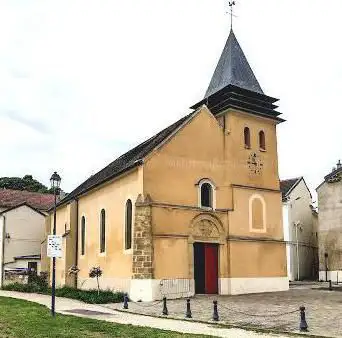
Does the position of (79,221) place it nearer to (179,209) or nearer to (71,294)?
(71,294)

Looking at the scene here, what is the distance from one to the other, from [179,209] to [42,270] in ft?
64.8

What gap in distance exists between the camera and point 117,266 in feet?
89.0

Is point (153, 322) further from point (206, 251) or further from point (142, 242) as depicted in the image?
point (206, 251)

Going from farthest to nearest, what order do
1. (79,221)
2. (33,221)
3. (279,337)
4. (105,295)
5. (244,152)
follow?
(33,221) → (79,221) → (244,152) → (105,295) → (279,337)

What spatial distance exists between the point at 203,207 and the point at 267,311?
30.6 feet

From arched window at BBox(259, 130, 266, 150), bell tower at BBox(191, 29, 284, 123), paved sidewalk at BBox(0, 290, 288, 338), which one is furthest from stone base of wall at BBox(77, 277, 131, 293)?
arched window at BBox(259, 130, 266, 150)

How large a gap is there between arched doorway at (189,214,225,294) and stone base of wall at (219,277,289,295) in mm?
490

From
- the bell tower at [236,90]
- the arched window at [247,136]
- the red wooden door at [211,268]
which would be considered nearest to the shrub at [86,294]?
the red wooden door at [211,268]

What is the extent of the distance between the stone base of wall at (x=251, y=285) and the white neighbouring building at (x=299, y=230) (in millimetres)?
15746

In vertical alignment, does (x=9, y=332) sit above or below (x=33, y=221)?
below

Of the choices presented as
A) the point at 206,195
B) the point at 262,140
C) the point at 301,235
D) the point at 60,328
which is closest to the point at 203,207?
the point at 206,195

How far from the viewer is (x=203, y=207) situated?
2700cm

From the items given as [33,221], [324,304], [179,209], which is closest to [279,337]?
[324,304]

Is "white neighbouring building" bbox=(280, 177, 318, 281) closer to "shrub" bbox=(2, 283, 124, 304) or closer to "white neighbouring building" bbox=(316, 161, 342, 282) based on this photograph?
"white neighbouring building" bbox=(316, 161, 342, 282)
